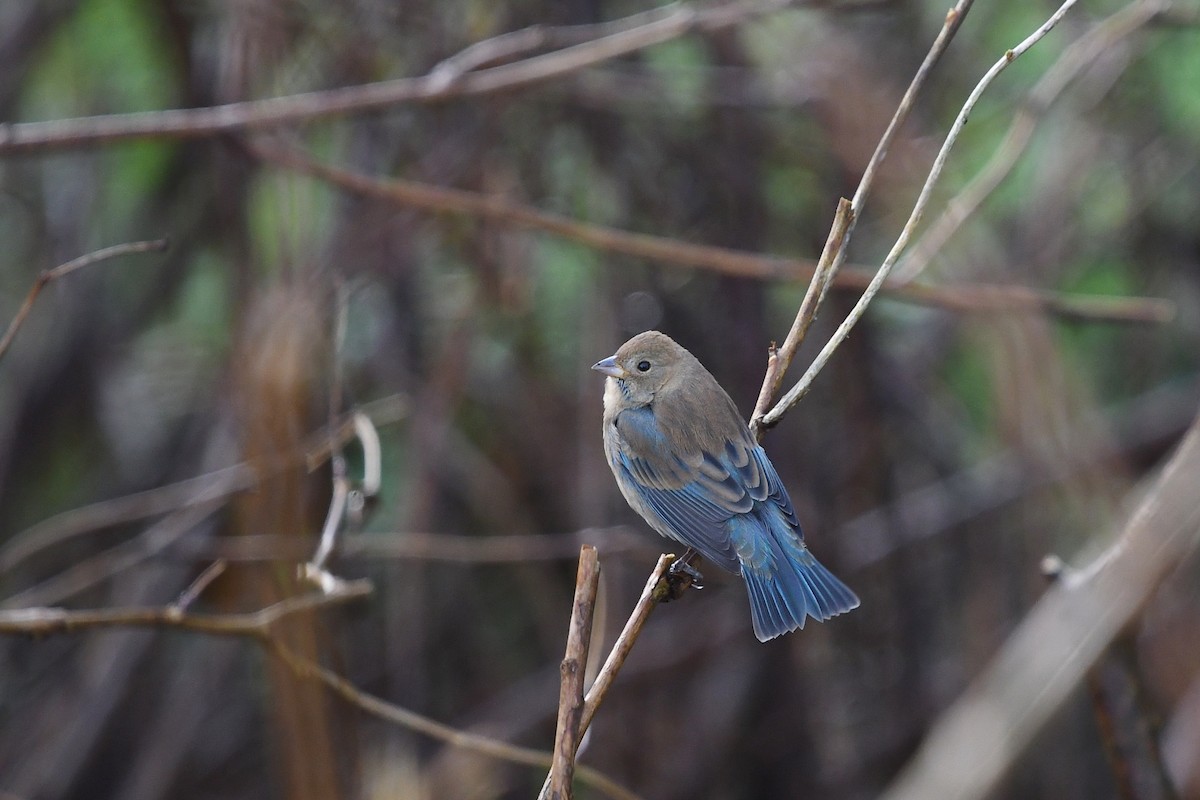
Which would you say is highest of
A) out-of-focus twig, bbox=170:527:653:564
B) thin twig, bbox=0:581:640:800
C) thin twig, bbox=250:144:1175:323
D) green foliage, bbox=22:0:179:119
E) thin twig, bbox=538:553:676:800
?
green foliage, bbox=22:0:179:119

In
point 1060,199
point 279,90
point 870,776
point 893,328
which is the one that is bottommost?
point 870,776

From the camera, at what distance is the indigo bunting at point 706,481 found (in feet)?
11.2

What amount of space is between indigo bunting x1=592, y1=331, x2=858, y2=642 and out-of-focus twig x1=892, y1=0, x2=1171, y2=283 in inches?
27.1

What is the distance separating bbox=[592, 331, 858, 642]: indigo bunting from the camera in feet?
11.2

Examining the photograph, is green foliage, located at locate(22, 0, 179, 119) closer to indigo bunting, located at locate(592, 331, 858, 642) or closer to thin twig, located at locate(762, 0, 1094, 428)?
indigo bunting, located at locate(592, 331, 858, 642)

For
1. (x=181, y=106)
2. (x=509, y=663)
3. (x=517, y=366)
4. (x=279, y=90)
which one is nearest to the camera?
(x=279, y=90)

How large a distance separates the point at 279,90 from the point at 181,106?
1017mm

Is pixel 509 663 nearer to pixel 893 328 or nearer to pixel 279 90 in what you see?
pixel 893 328

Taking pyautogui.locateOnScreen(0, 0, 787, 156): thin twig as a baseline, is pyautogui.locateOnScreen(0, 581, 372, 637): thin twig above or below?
below

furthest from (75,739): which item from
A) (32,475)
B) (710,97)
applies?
(710,97)

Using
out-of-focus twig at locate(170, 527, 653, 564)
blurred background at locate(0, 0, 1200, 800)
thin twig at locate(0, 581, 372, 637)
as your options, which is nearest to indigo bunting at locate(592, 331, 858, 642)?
out-of-focus twig at locate(170, 527, 653, 564)

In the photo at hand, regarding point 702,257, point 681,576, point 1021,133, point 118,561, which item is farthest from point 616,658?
point 118,561

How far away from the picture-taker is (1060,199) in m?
5.77

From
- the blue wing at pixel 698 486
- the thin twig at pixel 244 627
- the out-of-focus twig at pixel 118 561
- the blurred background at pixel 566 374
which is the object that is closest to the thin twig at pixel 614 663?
the thin twig at pixel 244 627
